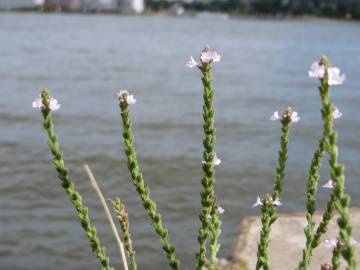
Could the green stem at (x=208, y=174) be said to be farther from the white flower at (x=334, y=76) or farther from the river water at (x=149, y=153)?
the river water at (x=149, y=153)

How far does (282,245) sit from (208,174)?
9.76ft

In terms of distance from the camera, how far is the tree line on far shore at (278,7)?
5197 inches

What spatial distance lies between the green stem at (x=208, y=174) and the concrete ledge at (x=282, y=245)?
2267 mm

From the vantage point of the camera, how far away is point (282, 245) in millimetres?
5020

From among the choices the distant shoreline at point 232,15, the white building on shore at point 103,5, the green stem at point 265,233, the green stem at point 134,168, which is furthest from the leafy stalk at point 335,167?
the white building on shore at point 103,5

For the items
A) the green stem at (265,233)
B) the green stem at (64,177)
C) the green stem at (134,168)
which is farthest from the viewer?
the green stem at (265,233)

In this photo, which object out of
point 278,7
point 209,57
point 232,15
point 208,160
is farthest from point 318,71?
point 232,15

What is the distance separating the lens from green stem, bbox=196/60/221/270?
6.83 feet

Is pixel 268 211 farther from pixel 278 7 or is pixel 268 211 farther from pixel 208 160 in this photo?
pixel 278 7

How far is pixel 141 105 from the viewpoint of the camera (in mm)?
15039

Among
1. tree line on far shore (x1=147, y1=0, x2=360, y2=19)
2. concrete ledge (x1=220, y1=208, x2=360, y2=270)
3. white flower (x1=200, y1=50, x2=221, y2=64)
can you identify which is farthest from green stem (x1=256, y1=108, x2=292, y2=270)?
tree line on far shore (x1=147, y1=0, x2=360, y2=19)

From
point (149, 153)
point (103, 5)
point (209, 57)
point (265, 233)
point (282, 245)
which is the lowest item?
point (103, 5)

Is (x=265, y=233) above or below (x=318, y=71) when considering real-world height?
below

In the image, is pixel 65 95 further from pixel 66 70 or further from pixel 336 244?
pixel 336 244
